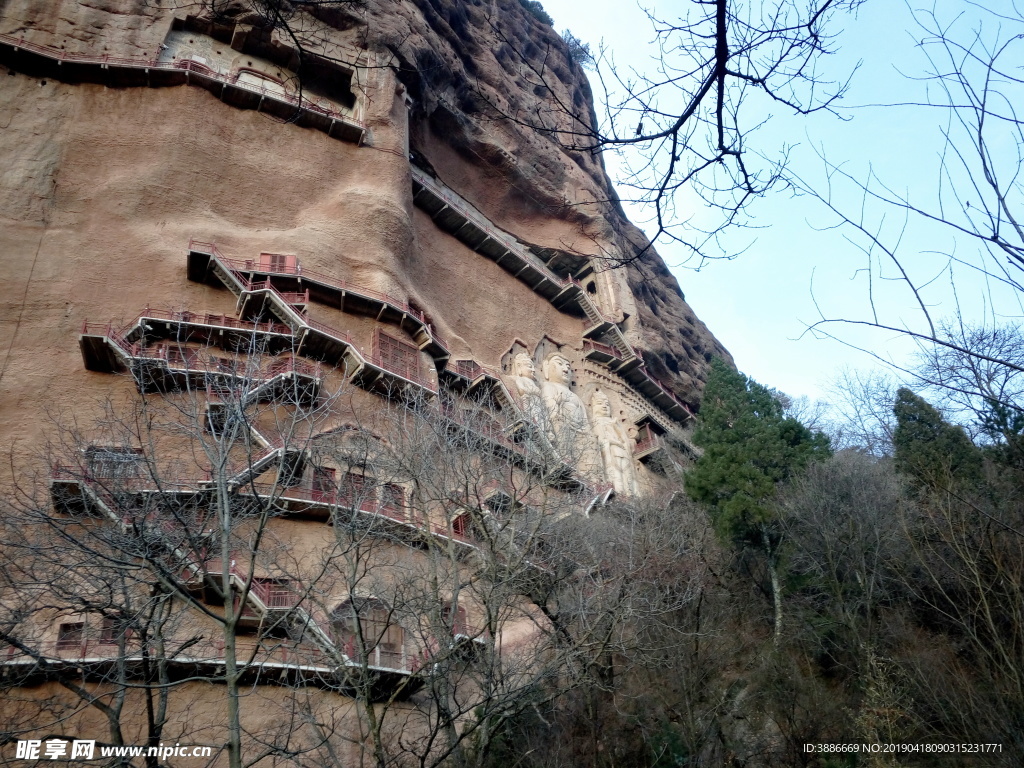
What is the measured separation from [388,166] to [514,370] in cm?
868

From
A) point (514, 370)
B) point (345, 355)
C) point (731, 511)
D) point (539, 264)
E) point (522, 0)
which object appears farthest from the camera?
point (522, 0)

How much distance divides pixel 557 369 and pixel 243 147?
1421cm

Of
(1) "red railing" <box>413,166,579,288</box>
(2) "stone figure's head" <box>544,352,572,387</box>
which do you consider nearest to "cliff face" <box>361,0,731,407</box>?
(1) "red railing" <box>413,166,579,288</box>

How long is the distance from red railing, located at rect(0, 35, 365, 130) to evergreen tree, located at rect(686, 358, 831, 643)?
15202 millimetres

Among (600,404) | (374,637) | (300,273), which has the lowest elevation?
(374,637)

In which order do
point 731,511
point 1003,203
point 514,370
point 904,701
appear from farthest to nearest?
point 514,370 < point 731,511 < point 904,701 < point 1003,203

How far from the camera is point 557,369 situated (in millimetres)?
32594

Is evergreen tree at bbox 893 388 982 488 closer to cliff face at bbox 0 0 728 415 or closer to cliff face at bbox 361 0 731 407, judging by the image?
cliff face at bbox 0 0 728 415

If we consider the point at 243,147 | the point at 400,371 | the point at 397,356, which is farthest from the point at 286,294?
the point at 243,147

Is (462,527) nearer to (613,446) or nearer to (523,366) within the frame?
(523,366)

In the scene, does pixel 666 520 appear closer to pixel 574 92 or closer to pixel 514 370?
pixel 514 370

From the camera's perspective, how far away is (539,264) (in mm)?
35281

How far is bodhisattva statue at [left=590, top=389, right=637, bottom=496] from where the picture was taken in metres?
30.5

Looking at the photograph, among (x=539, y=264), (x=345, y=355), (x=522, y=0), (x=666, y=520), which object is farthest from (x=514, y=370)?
(x=522, y=0)
